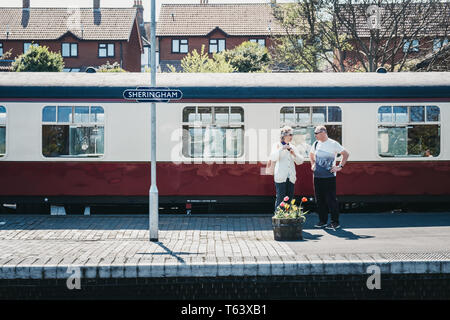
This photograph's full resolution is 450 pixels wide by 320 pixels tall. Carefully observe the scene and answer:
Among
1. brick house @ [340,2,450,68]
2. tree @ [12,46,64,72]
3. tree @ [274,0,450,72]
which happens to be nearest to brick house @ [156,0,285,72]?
tree @ [12,46,64,72]

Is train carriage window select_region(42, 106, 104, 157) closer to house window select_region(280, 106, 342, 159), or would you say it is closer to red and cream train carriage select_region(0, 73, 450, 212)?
red and cream train carriage select_region(0, 73, 450, 212)

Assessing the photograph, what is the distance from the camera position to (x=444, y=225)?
10430mm

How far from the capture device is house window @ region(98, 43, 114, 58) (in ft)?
168

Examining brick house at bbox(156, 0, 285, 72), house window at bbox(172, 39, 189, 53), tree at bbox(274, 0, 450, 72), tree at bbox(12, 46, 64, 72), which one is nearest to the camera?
tree at bbox(274, 0, 450, 72)

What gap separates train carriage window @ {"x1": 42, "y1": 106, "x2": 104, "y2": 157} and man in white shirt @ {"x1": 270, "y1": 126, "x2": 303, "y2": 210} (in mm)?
4011

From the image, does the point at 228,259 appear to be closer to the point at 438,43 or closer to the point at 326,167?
the point at 326,167

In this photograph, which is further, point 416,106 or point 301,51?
point 301,51

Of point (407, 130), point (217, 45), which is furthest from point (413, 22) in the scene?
point (217, 45)

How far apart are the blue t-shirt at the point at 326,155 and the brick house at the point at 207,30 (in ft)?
133

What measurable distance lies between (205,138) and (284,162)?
7.92 ft
